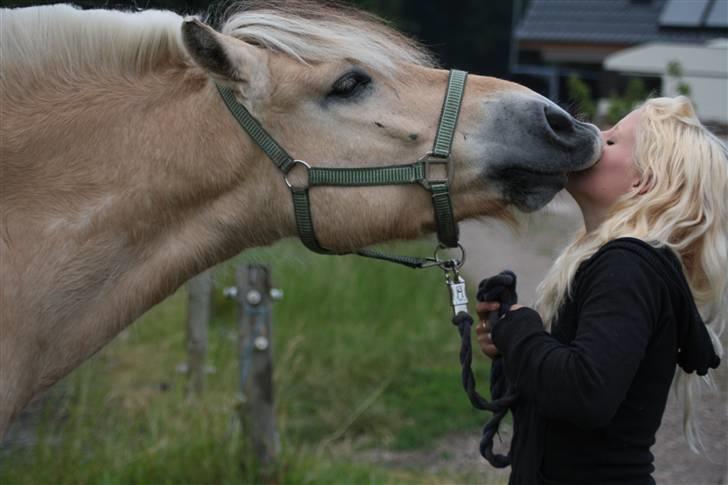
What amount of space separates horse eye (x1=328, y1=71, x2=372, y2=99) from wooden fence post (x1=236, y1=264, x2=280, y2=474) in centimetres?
224

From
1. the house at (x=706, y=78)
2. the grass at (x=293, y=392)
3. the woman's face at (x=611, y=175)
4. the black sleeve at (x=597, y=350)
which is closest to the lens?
the black sleeve at (x=597, y=350)

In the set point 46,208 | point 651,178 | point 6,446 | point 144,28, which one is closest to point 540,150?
point 651,178

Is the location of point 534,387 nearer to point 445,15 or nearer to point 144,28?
point 144,28

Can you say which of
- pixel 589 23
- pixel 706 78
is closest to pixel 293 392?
pixel 706 78

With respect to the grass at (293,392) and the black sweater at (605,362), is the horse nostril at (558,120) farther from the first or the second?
the grass at (293,392)

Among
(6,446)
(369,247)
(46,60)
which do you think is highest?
(46,60)

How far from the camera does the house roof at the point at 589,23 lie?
68.1ft

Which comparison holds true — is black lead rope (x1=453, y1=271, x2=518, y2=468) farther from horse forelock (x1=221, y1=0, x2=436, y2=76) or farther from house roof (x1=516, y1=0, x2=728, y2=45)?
house roof (x1=516, y1=0, x2=728, y2=45)

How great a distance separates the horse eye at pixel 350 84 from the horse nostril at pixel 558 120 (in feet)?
1.59

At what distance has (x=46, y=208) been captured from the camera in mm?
2361

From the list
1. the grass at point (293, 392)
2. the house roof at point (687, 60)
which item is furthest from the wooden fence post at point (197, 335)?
the house roof at point (687, 60)

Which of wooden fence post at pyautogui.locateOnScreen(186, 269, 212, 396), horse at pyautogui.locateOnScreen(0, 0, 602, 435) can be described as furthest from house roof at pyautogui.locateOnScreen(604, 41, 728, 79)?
horse at pyautogui.locateOnScreen(0, 0, 602, 435)

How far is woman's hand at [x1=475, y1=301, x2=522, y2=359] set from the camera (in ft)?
8.21

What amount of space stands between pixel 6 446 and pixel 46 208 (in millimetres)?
2515
